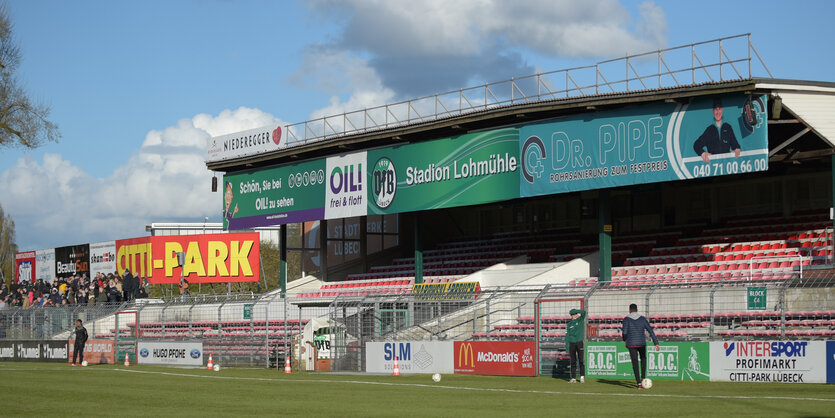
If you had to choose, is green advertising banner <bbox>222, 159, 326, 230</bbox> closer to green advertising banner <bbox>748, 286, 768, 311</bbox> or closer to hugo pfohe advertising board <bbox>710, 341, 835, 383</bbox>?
green advertising banner <bbox>748, 286, 768, 311</bbox>

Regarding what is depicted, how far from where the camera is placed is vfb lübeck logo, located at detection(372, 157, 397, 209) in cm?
4028

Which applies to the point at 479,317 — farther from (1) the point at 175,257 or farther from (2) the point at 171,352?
(1) the point at 175,257

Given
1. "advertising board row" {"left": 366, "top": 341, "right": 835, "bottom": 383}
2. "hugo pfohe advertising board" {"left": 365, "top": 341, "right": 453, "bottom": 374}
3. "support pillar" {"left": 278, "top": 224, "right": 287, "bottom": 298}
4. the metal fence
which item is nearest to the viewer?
"advertising board row" {"left": 366, "top": 341, "right": 835, "bottom": 383}

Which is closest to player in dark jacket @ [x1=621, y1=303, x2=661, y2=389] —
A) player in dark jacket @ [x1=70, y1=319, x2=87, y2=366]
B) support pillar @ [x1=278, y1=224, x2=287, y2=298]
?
player in dark jacket @ [x1=70, y1=319, x2=87, y2=366]

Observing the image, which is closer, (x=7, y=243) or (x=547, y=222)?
(x=547, y=222)

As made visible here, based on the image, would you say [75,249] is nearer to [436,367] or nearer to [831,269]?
[436,367]

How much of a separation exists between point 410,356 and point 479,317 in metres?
2.44

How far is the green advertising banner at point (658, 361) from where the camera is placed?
22.8 meters

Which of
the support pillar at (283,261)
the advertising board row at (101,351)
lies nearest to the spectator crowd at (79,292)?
the advertising board row at (101,351)

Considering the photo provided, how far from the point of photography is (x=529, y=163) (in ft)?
114

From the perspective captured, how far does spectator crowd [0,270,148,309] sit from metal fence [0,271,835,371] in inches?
203

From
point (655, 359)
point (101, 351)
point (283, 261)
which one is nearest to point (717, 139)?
point (655, 359)

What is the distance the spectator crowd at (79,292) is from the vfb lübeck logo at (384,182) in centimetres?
1206

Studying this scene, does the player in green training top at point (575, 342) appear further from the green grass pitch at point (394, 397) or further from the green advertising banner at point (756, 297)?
the green advertising banner at point (756, 297)
